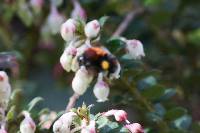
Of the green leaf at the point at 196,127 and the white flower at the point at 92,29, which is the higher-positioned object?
the white flower at the point at 92,29

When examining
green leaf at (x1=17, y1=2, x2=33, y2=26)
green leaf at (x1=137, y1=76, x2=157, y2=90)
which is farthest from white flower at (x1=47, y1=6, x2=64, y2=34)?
green leaf at (x1=137, y1=76, x2=157, y2=90)

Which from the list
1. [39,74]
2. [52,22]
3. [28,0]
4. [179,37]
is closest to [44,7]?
[28,0]

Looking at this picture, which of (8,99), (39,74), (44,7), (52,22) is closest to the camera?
(8,99)

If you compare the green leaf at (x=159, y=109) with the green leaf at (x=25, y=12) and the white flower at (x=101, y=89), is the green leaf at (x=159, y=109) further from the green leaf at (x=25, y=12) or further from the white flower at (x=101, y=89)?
the green leaf at (x=25, y=12)

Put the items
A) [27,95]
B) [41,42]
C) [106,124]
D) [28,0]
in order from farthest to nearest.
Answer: [41,42] < [27,95] < [28,0] < [106,124]

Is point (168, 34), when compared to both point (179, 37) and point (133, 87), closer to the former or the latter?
point (179, 37)

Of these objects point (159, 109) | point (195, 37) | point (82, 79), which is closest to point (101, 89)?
point (82, 79)

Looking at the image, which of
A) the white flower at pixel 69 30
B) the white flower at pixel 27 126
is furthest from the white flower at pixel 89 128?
the white flower at pixel 69 30

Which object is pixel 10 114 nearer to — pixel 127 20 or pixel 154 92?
pixel 154 92
